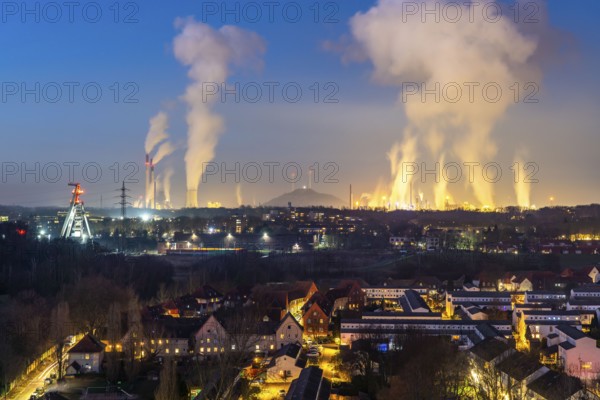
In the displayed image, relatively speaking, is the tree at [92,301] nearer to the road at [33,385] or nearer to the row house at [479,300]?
the road at [33,385]

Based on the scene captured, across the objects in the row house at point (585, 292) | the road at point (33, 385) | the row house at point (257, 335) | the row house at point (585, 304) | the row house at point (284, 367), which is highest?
the row house at point (585, 292)

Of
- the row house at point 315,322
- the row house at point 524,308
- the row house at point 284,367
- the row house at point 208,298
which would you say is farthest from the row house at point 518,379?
the row house at point 208,298

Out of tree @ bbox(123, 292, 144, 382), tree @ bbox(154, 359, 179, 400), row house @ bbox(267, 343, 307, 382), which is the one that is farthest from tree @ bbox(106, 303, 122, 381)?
row house @ bbox(267, 343, 307, 382)

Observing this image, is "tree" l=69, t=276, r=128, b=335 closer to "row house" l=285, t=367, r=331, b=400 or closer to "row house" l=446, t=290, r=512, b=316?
"row house" l=285, t=367, r=331, b=400

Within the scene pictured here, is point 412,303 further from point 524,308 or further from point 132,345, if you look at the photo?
point 132,345

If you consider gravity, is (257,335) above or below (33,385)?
above

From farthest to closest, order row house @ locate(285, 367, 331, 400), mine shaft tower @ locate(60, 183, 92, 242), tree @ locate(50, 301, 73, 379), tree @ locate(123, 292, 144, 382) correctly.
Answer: mine shaft tower @ locate(60, 183, 92, 242)
tree @ locate(50, 301, 73, 379)
tree @ locate(123, 292, 144, 382)
row house @ locate(285, 367, 331, 400)

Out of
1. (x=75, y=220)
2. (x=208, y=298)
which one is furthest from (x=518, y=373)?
(x=75, y=220)

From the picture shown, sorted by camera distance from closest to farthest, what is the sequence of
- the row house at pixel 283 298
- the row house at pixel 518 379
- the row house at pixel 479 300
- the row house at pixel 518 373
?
the row house at pixel 518 379
the row house at pixel 518 373
the row house at pixel 283 298
the row house at pixel 479 300

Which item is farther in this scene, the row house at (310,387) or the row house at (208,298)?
the row house at (208,298)

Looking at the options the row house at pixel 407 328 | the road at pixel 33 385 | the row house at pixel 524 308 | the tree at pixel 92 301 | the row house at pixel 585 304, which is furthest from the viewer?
the row house at pixel 585 304

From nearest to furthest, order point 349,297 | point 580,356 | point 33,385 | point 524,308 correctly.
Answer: point 33,385 < point 580,356 < point 524,308 < point 349,297

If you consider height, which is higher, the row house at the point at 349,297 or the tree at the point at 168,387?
the row house at the point at 349,297
